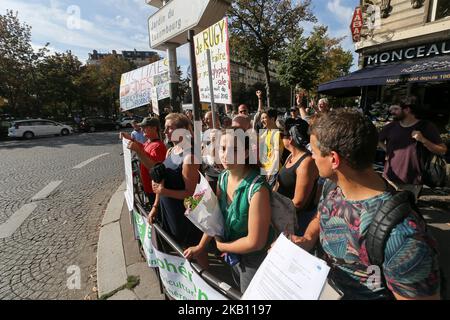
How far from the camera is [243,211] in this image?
1711mm

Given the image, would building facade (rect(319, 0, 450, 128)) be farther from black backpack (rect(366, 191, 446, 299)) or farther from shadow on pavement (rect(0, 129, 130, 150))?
shadow on pavement (rect(0, 129, 130, 150))

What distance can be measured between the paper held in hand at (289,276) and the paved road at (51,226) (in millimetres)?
2398

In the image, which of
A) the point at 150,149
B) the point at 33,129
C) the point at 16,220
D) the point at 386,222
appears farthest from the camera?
the point at 33,129

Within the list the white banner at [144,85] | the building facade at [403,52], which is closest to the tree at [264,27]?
the building facade at [403,52]

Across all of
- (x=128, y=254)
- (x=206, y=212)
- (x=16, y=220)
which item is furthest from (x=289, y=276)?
(x=16, y=220)

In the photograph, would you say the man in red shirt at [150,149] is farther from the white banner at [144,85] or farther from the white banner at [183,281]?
the white banner at [144,85]

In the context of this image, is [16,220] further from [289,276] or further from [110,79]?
[110,79]

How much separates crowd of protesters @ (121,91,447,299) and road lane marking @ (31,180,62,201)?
4.47 meters

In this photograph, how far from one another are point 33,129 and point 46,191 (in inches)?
670

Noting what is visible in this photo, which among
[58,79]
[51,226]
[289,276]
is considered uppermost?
[58,79]

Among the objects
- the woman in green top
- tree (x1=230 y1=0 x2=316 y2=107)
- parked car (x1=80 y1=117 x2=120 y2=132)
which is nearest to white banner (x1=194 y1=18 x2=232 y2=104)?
the woman in green top

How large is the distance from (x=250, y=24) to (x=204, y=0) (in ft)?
67.9
